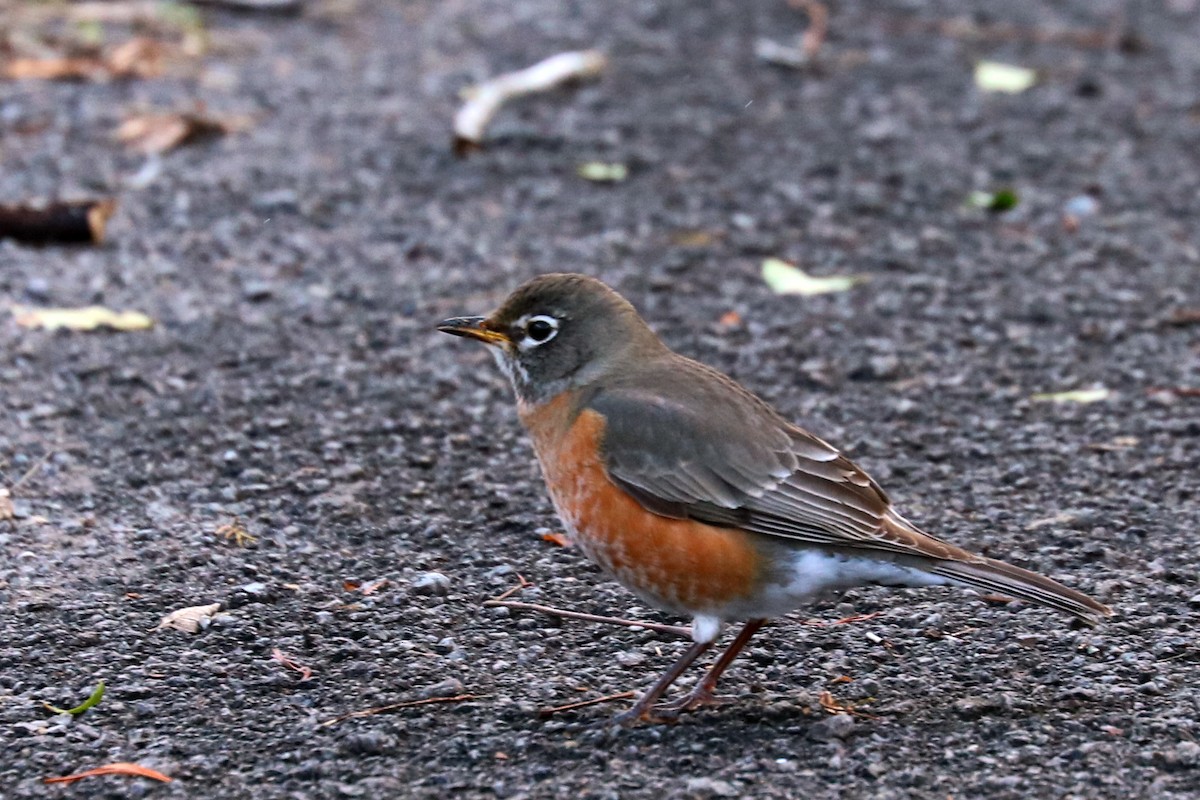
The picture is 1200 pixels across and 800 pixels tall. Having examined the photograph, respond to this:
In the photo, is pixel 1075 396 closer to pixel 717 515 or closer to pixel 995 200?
pixel 995 200

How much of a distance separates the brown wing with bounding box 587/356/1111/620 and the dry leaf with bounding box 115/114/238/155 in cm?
535

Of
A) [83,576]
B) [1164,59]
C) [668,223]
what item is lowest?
[83,576]

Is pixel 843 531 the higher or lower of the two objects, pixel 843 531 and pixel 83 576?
the higher

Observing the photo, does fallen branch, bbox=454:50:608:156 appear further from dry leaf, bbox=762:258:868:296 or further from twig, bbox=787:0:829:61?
dry leaf, bbox=762:258:868:296

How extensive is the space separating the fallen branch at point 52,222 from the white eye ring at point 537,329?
12.3 ft

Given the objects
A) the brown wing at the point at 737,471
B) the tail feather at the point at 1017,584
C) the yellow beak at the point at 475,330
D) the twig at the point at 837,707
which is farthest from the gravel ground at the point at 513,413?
the yellow beak at the point at 475,330

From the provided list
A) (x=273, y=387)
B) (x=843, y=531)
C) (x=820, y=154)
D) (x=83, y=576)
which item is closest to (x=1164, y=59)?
(x=820, y=154)

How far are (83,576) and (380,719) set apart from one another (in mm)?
1357

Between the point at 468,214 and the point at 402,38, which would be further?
the point at 402,38

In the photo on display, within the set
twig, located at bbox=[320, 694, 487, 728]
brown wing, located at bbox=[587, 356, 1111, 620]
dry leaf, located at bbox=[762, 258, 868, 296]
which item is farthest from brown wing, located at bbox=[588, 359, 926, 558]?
dry leaf, located at bbox=[762, 258, 868, 296]

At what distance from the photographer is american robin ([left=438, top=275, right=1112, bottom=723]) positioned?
447 centimetres

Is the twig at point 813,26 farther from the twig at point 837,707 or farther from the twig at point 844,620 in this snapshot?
the twig at point 837,707

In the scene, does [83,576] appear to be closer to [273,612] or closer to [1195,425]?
[273,612]

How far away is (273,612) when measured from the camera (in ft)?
16.4
